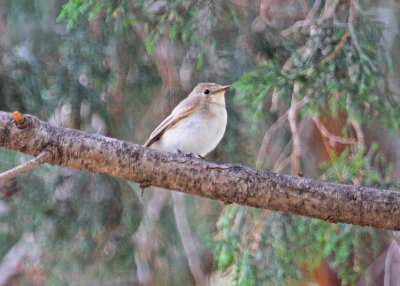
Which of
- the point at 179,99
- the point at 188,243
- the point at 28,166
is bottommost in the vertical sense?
the point at 188,243

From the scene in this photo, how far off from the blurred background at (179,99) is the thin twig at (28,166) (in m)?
1.74

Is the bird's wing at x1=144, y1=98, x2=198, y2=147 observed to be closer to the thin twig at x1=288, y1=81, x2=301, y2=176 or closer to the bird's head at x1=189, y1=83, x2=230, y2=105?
the bird's head at x1=189, y1=83, x2=230, y2=105

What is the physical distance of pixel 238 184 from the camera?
10.5 feet

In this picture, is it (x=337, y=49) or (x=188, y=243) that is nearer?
(x=337, y=49)

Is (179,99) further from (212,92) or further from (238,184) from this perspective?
(238,184)

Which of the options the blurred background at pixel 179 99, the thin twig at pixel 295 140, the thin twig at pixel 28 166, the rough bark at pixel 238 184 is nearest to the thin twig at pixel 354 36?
the blurred background at pixel 179 99

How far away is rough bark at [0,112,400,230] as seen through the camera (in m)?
3.18

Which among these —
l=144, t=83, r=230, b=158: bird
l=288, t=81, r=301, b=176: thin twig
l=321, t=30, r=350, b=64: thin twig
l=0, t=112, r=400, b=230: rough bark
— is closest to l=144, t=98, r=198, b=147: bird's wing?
l=144, t=83, r=230, b=158: bird

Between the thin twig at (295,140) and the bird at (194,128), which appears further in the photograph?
the thin twig at (295,140)

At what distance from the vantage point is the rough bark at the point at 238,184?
3180 millimetres

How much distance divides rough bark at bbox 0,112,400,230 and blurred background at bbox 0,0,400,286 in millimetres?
1351

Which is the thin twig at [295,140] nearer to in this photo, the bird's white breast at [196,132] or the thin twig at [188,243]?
the bird's white breast at [196,132]

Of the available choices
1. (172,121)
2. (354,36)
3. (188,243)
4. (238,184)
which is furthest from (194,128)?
(188,243)

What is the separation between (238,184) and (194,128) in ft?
4.71
